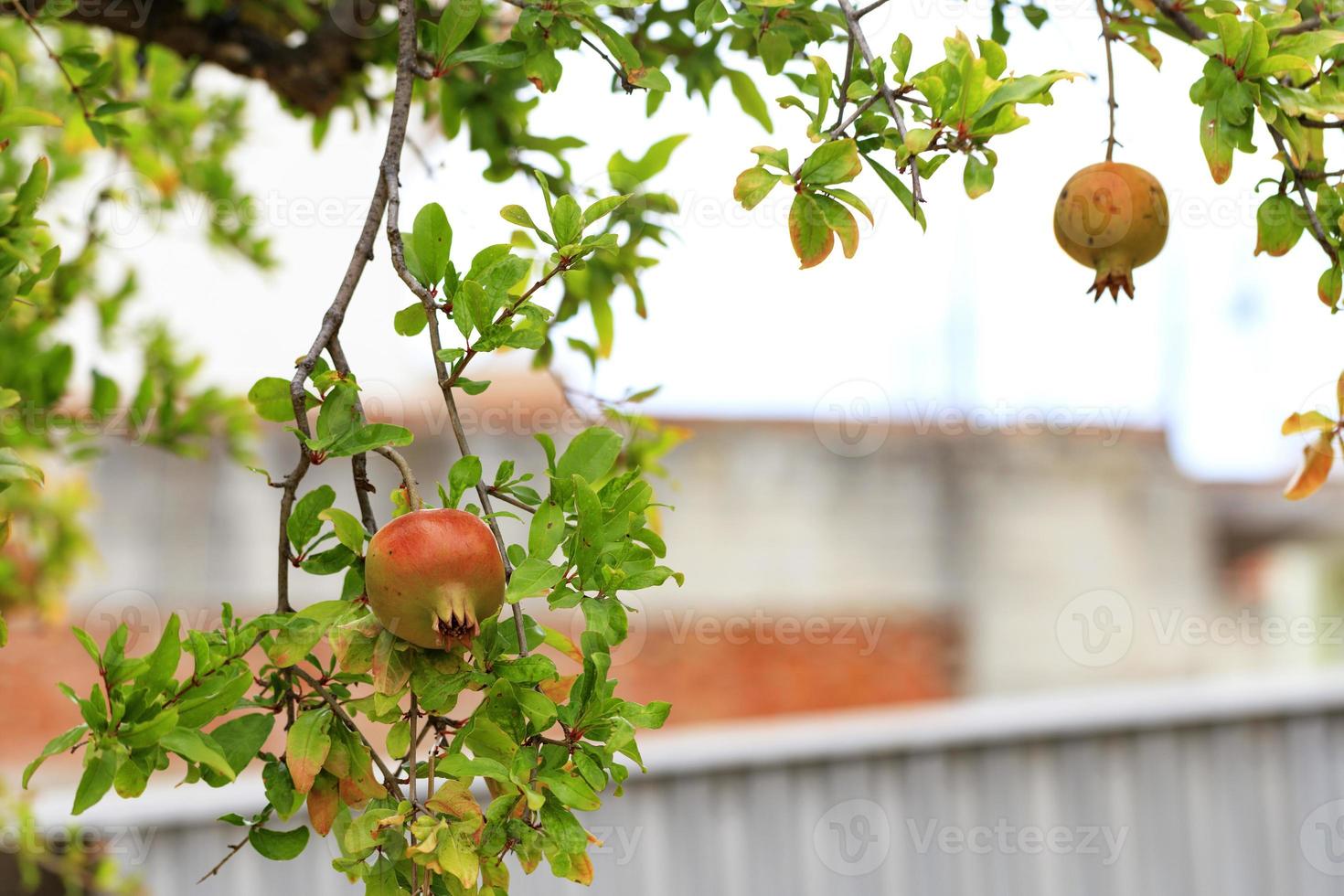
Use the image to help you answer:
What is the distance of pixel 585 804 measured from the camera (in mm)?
494

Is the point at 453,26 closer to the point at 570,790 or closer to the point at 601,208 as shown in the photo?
the point at 601,208

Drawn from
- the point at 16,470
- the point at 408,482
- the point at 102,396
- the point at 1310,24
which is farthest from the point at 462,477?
the point at 102,396

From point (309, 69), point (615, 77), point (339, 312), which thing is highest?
point (309, 69)

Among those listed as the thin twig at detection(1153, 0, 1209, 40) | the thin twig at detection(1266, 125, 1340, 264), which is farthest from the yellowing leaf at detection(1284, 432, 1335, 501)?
the thin twig at detection(1153, 0, 1209, 40)

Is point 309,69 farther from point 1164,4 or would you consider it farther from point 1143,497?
point 1143,497

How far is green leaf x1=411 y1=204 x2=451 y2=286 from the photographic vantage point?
0.55 metres

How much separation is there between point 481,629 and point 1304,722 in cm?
197

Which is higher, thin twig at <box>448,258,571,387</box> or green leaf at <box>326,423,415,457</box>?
thin twig at <box>448,258,571,387</box>

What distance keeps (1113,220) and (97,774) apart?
0.61 metres

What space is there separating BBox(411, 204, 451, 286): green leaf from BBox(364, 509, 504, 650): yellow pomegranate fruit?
12 cm

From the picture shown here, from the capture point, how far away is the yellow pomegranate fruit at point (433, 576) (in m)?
0.49

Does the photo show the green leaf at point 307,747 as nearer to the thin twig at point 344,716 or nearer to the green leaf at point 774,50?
the thin twig at point 344,716

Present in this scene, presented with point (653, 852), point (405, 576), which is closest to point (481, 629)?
point (405, 576)

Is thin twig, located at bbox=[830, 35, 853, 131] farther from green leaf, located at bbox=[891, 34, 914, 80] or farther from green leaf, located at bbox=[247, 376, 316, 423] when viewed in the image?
green leaf, located at bbox=[247, 376, 316, 423]
